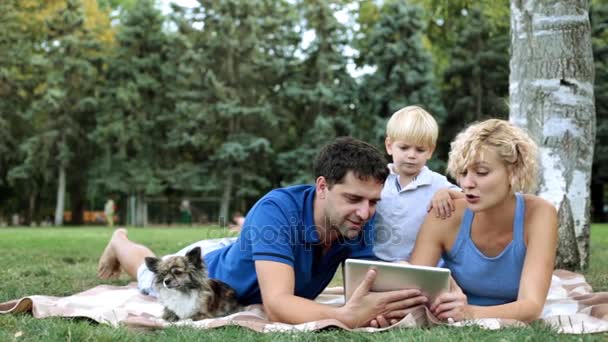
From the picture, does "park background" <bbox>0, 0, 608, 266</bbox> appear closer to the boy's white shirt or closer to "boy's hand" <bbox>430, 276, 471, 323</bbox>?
the boy's white shirt

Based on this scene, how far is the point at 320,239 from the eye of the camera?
14.0ft

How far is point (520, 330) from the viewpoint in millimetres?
3596

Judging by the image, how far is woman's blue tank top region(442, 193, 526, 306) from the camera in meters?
4.13

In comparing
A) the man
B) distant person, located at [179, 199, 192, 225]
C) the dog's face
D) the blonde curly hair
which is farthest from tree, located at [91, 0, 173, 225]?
the blonde curly hair

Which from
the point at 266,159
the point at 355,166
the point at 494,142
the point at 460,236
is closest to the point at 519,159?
the point at 494,142

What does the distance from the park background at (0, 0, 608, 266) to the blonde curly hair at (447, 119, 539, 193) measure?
975 inches

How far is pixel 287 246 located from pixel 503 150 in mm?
1375

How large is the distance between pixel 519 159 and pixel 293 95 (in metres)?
27.7

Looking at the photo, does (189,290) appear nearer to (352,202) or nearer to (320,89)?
(352,202)

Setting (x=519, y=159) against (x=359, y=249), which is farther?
(x=359, y=249)

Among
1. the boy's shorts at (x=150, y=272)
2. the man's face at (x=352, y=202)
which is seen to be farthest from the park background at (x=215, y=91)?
the man's face at (x=352, y=202)

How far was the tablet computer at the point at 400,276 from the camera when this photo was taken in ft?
11.8

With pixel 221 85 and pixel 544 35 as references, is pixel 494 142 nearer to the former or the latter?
pixel 544 35

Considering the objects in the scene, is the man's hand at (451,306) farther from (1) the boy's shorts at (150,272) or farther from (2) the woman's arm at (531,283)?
(1) the boy's shorts at (150,272)
